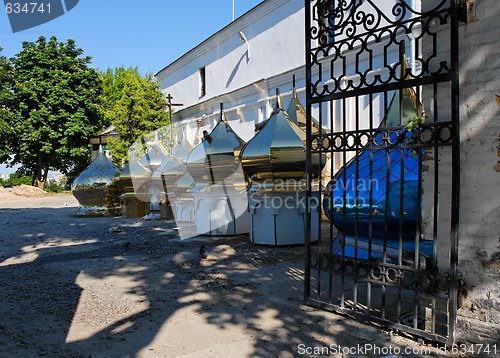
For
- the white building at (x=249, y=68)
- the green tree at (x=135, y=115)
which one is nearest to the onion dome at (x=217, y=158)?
the white building at (x=249, y=68)

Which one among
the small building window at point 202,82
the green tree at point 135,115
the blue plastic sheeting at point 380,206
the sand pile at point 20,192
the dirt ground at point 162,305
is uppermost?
the small building window at point 202,82

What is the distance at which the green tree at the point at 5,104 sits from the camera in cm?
3184

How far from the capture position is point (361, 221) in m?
5.72

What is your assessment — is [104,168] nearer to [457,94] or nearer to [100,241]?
[100,241]

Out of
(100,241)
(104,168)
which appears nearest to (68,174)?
(104,168)

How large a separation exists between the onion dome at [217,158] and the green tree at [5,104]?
26.2 metres

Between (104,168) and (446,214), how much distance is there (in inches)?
580

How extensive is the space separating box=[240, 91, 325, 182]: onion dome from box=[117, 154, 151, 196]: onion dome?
23.2 ft

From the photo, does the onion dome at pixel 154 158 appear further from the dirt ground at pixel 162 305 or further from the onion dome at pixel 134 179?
the dirt ground at pixel 162 305

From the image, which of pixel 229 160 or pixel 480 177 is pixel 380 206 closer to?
pixel 480 177

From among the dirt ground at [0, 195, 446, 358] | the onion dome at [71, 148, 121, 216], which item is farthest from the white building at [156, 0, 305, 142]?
the dirt ground at [0, 195, 446, 358]

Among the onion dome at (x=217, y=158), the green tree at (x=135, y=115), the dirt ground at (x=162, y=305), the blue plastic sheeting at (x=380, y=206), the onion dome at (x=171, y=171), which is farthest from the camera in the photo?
the green tree at (x=135, y=115)

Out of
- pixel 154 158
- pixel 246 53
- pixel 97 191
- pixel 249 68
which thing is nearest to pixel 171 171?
pixel 154 158

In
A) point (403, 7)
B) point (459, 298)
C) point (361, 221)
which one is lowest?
point (459, 298)
